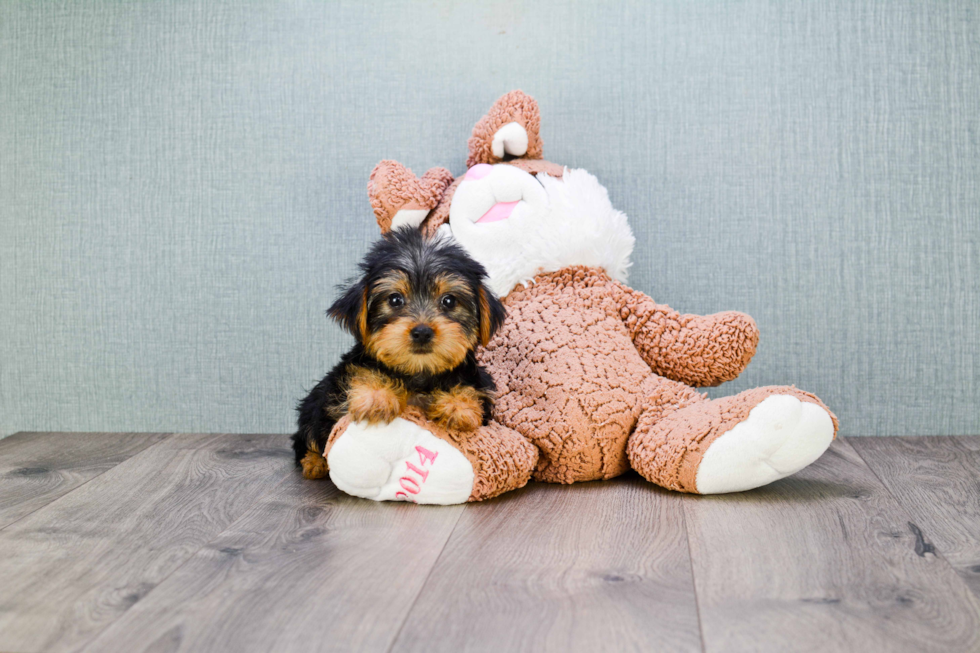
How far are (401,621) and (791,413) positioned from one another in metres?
0.95

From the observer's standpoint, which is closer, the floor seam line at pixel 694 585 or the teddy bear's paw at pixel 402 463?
the floor seam line at pixel 694 585

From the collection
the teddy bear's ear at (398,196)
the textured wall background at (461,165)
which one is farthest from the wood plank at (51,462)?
the teddy bear's ear at (398,196)

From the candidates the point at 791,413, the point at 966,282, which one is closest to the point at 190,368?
the point at 791,413

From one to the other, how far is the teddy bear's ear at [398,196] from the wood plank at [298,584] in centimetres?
79

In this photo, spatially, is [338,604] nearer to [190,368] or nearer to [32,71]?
[190,368]

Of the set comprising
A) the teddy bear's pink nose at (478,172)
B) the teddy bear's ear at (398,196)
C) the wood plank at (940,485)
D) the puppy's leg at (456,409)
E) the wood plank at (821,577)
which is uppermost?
the teddy bear's pink nose at (478,172)

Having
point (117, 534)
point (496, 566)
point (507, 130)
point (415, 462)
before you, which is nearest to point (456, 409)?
point (415, 462)

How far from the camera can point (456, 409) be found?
1.62 meters

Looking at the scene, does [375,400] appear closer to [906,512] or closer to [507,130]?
[507,130]

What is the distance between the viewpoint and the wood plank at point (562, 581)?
104 cm

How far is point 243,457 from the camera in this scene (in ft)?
7.12

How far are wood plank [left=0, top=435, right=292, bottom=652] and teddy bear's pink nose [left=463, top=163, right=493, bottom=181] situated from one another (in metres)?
0.95

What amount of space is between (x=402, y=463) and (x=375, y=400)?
0.17 m

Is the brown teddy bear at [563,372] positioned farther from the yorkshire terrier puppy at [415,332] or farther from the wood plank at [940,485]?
the wood plank at [940,485]
